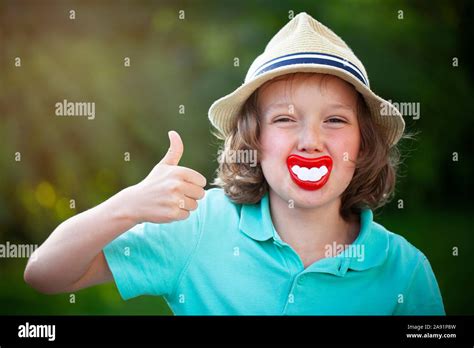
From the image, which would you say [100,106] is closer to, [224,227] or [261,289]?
[224,227]

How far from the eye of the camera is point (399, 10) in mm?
2174

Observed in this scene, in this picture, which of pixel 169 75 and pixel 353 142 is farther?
pixel 169 75

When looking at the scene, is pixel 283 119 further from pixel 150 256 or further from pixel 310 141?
pixel 150 256

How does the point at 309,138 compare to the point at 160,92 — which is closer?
the point at 309,138

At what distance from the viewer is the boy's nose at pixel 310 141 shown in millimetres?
1826

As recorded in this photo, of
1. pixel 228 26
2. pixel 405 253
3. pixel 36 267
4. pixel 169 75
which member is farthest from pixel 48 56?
pixel 405 253

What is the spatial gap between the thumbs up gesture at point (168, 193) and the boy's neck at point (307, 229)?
0.98 ft

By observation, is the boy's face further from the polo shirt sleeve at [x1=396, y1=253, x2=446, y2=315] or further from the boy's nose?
the polo shirt sleeve at [x1=396, y1=253, x2=446, y2=315]

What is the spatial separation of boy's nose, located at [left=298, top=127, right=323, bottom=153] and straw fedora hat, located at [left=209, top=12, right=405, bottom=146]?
16 centimetres

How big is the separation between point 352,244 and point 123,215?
25.3 inches

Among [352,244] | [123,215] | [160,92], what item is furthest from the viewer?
[160,92]

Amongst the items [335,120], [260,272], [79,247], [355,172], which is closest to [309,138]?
[335,120]

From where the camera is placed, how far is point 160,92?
2.22 m

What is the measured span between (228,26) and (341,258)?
2.70 ft
